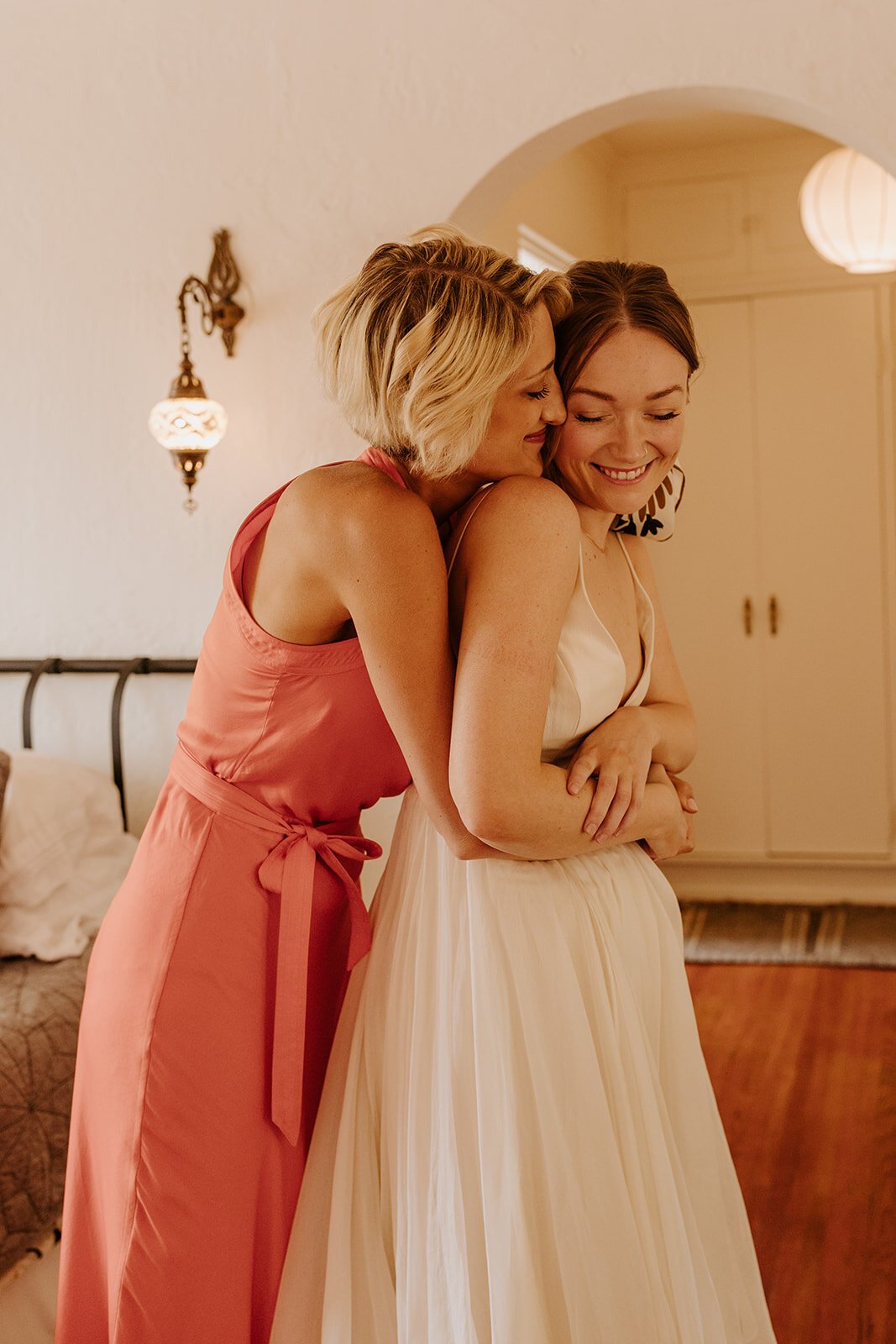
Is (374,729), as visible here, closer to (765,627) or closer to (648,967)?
(648,967)

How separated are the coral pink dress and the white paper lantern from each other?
2730 mm

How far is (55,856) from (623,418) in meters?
1.64

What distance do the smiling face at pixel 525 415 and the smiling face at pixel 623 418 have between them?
0.05 meters

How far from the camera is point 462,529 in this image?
1.31m

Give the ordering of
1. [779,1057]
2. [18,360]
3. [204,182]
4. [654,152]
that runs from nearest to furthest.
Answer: [204,182] < [18,360] < [779,1057] < [654,152]

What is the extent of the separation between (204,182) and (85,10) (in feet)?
1.46

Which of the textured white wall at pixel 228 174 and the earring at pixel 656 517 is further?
the textured white wall at pixel 228 174

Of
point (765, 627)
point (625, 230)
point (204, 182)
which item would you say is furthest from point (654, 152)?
point (204, 182)

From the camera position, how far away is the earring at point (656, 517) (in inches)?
63.0

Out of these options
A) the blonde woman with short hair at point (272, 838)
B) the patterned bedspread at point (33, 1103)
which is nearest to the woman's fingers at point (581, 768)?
A: the blonde woman with short hair at point (272, 838)

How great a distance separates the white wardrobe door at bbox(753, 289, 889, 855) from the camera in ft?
15.2

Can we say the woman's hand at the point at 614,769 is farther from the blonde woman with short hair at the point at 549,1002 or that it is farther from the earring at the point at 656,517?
the earring at the point at 656,517

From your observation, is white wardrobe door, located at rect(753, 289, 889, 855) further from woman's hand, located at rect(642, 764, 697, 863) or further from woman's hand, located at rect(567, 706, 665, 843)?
woman's hand, located at rect(567, 706, 665, 843)

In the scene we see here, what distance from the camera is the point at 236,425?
2.60m
